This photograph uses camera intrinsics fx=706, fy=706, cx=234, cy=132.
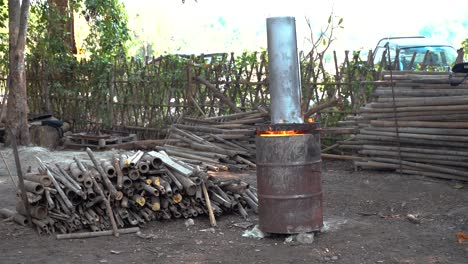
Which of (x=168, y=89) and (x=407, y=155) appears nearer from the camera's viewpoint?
(x=407, y=155)

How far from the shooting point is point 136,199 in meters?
7.21

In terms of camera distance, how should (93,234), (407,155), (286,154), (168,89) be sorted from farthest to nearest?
(168,89) < (407,155) < (93,234) < (286,154)

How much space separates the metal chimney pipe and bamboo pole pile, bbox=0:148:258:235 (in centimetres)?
129

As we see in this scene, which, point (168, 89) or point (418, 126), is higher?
point (168, 89)

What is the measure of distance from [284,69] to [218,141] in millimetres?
4603

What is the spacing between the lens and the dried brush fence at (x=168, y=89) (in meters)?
11.3

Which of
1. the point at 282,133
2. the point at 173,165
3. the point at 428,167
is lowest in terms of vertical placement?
the point at 428,167

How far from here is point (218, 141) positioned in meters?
11.2

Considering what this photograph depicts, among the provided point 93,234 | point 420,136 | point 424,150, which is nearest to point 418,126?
point 420,136

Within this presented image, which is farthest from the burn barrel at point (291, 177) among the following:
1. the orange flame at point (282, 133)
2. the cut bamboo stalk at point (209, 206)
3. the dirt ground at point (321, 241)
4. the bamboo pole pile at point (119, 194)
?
the bamboo pole pile at point (119, 194)

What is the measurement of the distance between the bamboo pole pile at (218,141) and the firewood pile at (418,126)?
1824 mm

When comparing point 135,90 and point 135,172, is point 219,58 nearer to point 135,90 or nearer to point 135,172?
point 135,90

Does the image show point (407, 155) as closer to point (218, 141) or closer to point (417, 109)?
point (417, 109)

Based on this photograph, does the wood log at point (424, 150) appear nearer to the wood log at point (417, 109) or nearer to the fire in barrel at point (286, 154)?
the wood log at point (417, 109)
